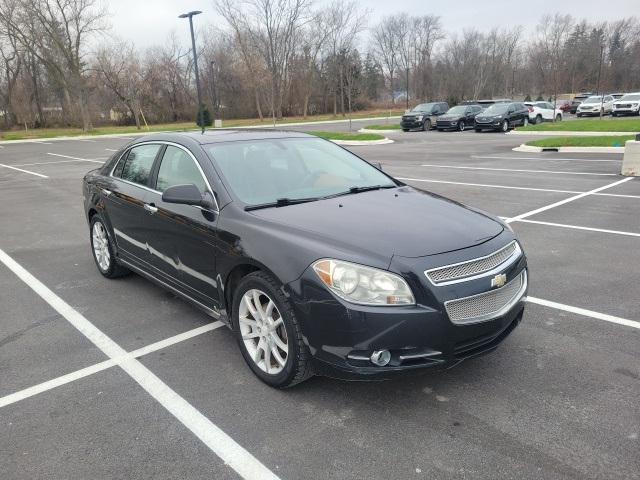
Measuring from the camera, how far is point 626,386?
10.5 ft

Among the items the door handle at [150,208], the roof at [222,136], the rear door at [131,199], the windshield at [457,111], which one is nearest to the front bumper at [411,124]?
the windshield at [457,111]

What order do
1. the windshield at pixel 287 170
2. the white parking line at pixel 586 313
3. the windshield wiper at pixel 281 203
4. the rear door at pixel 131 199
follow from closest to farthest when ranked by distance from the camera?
the windshield wiper at pixel 281 203
the windshield at pixel 287 170
the white parking line at pixel 586 313
the rear door at pixel 131 199

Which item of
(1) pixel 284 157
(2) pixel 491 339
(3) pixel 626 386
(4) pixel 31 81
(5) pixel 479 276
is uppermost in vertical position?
(4) pixel 31 81

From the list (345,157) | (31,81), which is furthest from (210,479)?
(31,81)

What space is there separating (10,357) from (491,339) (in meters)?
3.44

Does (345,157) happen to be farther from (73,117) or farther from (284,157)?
(73,117)

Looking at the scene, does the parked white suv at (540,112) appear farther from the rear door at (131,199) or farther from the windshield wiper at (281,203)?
the windshield wiper at (281,203)

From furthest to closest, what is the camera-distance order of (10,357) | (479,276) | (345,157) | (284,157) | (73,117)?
(73,117) → (345,157) → (284,157) → (10,357) → (479,276)

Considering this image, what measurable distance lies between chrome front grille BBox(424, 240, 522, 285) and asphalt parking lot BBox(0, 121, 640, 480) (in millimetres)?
773

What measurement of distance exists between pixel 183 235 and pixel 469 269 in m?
2.14

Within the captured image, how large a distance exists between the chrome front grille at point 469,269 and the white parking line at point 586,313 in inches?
58.4

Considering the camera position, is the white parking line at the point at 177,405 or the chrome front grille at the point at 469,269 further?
the chrome front grille at the point at 469,269

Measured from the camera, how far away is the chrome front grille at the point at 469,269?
2.85 m

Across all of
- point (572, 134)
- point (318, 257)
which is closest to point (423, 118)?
point (572, 134)
